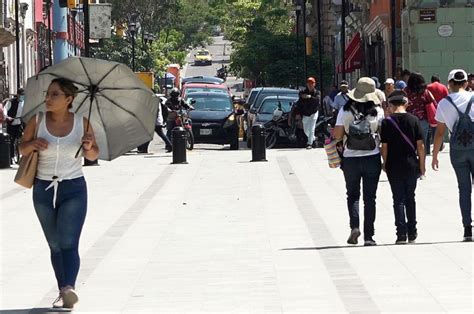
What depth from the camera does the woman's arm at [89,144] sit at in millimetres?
11492

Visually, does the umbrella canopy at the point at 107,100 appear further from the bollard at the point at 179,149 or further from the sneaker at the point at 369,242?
the bollard at the point at 179,149

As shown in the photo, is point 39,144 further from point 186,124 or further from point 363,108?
point 186,124

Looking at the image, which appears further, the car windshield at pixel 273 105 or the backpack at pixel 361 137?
the car windshield at pixel 273 105

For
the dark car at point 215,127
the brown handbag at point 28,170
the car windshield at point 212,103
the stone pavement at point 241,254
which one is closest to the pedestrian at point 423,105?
the stone pavement at point 241,254

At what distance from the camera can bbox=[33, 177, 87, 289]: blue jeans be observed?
11.5m

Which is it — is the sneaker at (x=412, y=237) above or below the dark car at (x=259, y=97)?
below

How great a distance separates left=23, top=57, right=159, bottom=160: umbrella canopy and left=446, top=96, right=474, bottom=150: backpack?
396 centimetres

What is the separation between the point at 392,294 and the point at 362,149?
3663 mm

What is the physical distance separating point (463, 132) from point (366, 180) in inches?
43.9

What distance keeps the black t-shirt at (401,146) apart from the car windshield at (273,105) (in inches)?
1021

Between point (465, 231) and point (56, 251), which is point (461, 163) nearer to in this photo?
point (465, 231)

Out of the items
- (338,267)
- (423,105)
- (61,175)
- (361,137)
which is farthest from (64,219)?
(423,105)

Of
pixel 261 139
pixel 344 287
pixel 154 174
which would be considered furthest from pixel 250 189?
pixel 344 287

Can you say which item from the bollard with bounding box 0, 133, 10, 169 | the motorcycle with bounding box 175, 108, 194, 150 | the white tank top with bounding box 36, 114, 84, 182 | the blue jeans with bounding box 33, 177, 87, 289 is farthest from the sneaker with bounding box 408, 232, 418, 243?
the motorcycle with bounding box 175, 108, 194, 150
